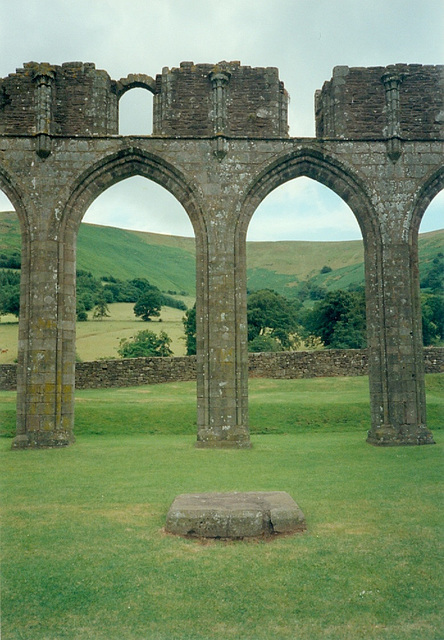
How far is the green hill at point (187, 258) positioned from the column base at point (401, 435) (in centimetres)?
5337

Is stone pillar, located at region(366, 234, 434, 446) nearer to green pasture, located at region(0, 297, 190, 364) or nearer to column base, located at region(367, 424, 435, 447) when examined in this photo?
column base, located at region(367, 424, 435, 447)

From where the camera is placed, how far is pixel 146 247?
288ft

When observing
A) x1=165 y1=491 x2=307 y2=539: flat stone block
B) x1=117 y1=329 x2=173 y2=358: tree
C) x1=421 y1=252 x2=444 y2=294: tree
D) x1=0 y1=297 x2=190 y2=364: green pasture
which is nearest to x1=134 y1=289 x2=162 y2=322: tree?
x1=0 y1=297 x2=190 y2=364: green pasture

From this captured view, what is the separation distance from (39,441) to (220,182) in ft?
19.4

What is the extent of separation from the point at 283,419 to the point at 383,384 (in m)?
3.40

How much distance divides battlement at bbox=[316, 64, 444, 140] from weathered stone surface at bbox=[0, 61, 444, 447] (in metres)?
0.03

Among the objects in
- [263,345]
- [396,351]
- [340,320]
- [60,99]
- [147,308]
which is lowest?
[396,351]

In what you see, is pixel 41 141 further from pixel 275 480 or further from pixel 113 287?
pixel 113 287

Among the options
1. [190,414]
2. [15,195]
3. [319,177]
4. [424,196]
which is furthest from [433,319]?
[15,195]

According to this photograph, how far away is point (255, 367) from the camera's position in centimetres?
2130

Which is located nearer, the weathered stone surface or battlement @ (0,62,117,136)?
the weathered stone surface

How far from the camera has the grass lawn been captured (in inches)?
128

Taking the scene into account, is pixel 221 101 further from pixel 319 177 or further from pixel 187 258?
pixel 187 258

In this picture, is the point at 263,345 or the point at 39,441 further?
the point at 263,345
